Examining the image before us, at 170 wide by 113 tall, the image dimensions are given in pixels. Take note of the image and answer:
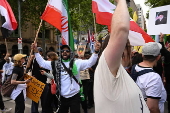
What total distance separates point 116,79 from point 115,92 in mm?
86

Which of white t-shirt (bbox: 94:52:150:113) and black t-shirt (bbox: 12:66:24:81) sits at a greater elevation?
white t-shirt (bbox: 94:52:150:113)

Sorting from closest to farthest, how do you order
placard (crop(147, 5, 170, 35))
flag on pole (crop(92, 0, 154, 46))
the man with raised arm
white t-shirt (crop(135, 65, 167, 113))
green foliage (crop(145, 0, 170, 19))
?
1. the man with raised arm
2. white t-shirt (crop(135, 65, 167, 113))
3. placard (crop(147, 5, 170, 35))
4. flag on pole (crop(92, 0, 154, 46))
5. green foliage (crop(145, 0, 170, 19))

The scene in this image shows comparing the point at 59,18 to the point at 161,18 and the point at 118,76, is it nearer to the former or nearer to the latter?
the point at 161,18

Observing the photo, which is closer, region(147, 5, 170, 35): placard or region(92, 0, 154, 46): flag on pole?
region(147, 5, 170, 35): placard

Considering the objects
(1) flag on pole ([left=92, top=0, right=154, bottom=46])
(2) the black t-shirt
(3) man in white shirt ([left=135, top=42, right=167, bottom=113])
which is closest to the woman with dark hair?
(2) the black t-shirt

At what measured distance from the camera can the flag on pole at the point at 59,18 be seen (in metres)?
4.45

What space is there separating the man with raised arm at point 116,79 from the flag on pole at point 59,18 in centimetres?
320

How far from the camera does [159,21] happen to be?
4352 mm

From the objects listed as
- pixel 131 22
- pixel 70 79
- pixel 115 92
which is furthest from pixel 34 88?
pixel 115 92

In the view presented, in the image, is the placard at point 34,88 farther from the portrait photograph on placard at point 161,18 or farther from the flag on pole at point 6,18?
the portrait photograph on placard at point 161,18

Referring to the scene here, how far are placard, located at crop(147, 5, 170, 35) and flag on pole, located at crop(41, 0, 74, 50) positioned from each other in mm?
1823

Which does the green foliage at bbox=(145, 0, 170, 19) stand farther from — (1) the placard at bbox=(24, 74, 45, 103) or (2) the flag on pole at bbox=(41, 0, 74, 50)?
(1) the placard at bbox=(24, 74, 45, 103)

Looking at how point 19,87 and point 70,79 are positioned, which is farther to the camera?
point 19,87

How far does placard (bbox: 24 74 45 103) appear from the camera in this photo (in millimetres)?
4781
